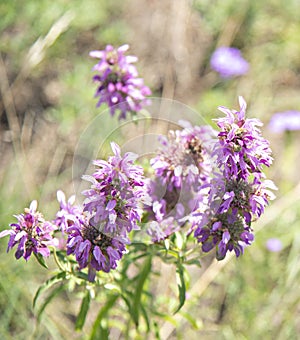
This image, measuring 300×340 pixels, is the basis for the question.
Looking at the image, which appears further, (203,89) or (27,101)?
(203,89)

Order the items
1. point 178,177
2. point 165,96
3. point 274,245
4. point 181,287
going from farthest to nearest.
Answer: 1. point 165,96
2. point 274,245
3. point 178,177
4. point 181,287

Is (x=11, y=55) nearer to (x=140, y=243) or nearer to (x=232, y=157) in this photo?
(x=140, y=243)

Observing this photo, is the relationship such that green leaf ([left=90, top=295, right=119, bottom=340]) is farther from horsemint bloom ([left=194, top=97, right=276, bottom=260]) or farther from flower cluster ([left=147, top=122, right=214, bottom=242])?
horsemint bloom ([left=194, top=97, right=276, bottom=260])

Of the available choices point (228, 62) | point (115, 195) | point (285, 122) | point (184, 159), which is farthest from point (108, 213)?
point (228, 62)

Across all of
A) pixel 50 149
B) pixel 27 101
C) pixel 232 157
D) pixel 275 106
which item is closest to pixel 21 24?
pixel 27 101

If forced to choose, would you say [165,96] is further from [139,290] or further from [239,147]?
[239,147]

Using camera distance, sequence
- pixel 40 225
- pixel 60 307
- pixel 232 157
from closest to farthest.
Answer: pixel 232 157
pixel 40 225
pixel 60 307
